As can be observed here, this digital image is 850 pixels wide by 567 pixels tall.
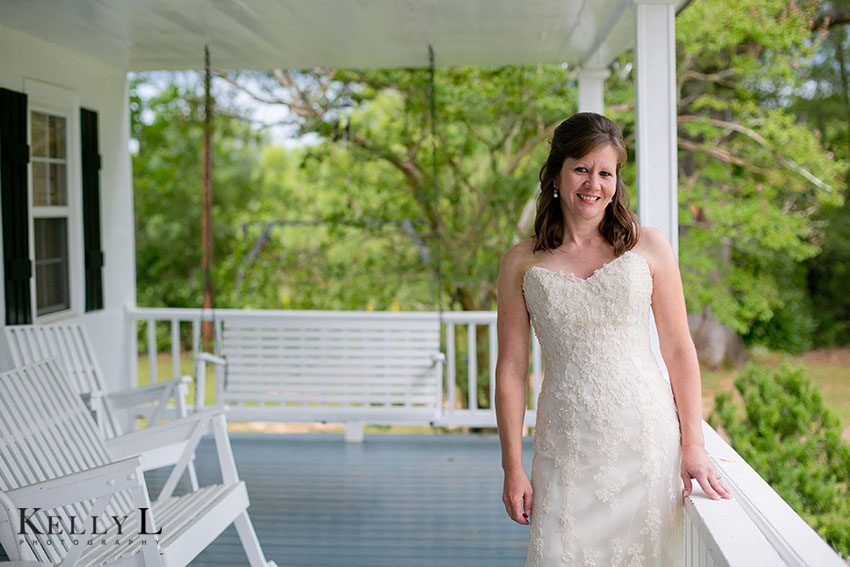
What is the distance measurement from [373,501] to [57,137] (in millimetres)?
2633

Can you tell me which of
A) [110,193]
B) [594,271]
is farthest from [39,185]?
[594,271]

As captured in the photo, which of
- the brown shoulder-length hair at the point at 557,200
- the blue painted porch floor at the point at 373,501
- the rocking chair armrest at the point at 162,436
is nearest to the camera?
the brown shoulder-length hair at the point at 557,200

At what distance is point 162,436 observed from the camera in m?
3.64

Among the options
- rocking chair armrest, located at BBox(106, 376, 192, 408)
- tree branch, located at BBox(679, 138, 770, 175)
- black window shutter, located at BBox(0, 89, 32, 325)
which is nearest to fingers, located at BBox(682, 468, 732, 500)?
rocking chair armrest, located at BBox(106, 376, 192, 408)

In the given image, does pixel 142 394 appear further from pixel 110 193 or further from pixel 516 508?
pixel 516 508

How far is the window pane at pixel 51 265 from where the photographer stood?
4652 millimetres

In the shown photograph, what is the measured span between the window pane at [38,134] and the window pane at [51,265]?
0.36 metres

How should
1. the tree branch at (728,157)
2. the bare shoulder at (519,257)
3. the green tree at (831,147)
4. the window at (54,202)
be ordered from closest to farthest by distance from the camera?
the bare shoulder at (519,257), the window at (54,202), the tree branch at (728,157), the green tree at (831,147)

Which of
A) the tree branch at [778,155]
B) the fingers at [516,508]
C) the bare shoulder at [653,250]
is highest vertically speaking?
the tree branch at [778,155]

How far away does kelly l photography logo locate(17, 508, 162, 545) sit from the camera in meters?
2.63

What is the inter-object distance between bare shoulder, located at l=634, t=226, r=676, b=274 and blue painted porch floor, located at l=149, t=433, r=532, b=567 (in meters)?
1.97

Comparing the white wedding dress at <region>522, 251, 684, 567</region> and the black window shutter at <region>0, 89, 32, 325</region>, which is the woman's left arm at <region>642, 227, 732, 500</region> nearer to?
the white wedding dress at <region>522, 251, 684, 567</region>

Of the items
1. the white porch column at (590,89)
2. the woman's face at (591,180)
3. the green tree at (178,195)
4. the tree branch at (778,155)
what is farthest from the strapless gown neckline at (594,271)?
the green tree at (178,195)

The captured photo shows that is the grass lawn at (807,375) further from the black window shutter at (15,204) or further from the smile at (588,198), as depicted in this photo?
the smile at (588,198)
